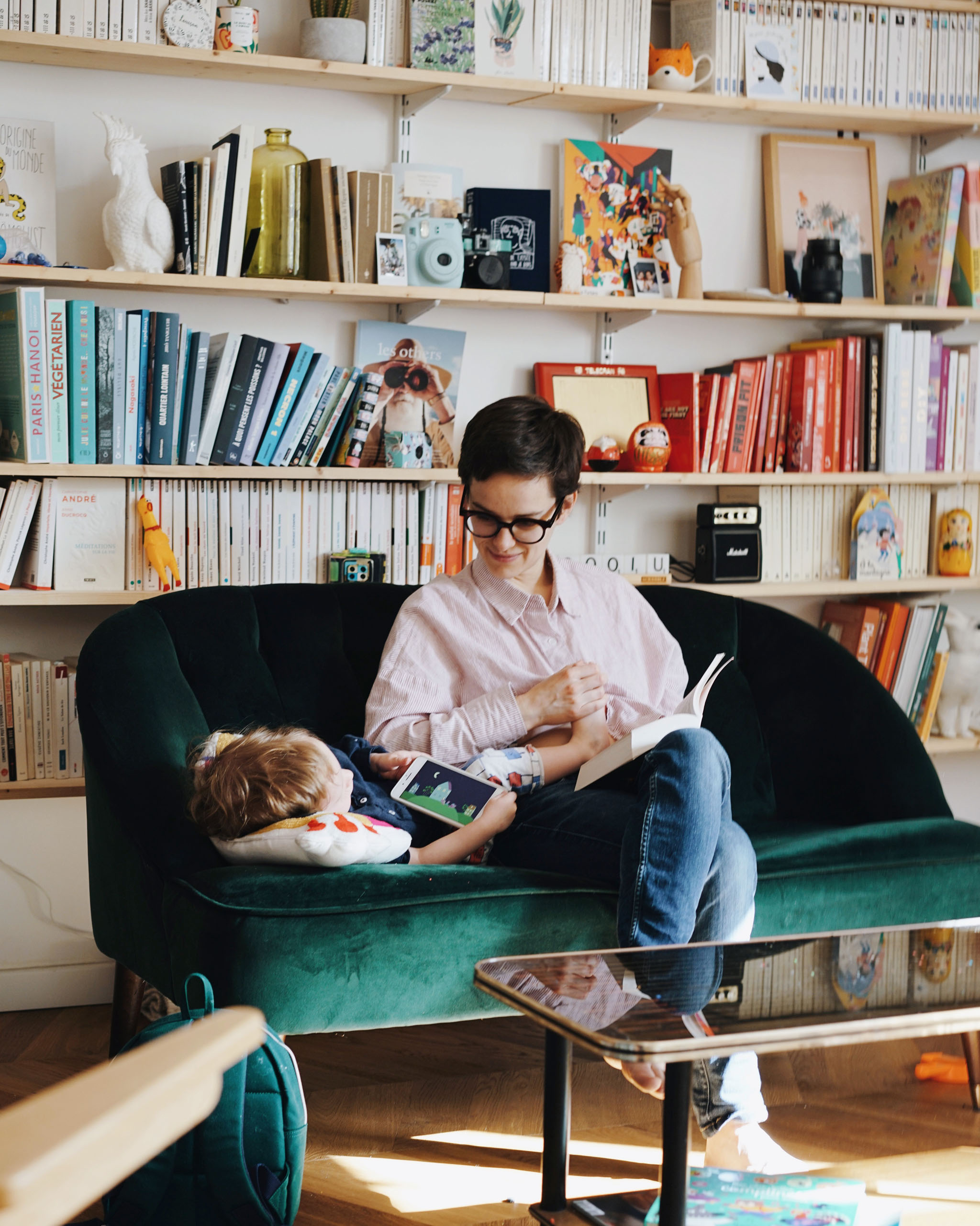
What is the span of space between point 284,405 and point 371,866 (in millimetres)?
1243

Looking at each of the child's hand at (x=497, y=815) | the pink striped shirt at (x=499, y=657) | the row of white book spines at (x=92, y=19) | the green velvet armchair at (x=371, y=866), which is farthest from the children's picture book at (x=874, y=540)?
the row of white book spines at (x=92, y=19)

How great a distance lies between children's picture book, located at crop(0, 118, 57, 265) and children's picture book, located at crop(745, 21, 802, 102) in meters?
1.59

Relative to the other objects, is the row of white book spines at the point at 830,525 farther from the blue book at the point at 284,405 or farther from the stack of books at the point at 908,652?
the blue book at the point at 284,405

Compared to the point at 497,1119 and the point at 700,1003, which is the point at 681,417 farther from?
the point at 700,1003

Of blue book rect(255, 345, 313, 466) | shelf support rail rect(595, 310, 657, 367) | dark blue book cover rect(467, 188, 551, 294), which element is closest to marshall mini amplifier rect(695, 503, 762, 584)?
shelf support rail rect(595, 310, 657, 367)

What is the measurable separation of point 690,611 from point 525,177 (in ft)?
3.92

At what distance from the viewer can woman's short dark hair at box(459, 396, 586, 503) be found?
208 centimetres

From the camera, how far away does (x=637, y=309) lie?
2.96 meters

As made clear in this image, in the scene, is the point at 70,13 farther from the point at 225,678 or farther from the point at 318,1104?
the point at 318,1104

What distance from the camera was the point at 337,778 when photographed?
180cm

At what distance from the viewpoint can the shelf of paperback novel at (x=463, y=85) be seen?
255 cm

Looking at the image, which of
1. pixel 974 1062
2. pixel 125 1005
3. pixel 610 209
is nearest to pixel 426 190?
pixel 610 209

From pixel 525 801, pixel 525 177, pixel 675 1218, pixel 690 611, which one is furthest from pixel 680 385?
pixel 675 1218

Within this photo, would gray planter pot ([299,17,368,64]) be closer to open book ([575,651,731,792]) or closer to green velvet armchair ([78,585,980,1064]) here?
green velvet armchair ([78,585,980,1064])
